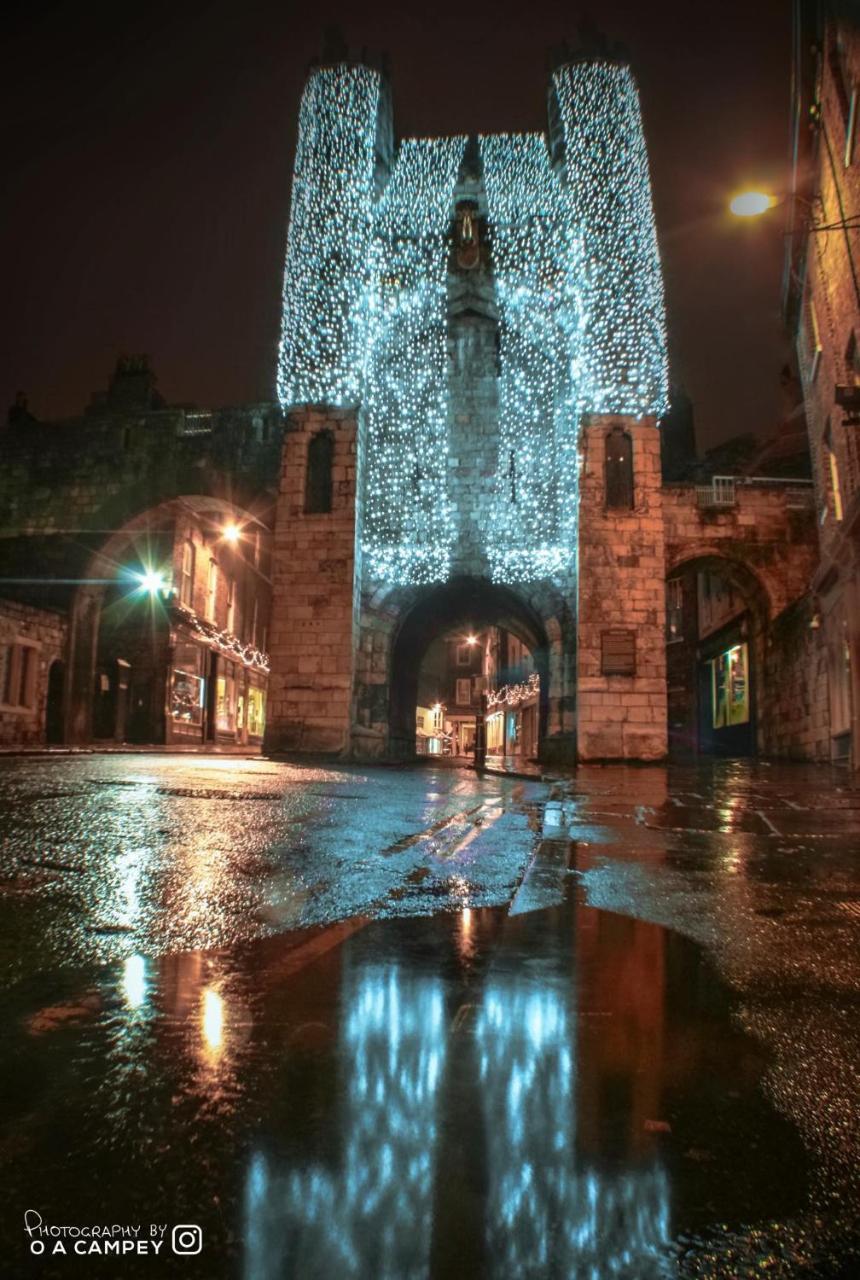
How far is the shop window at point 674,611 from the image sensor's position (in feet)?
103

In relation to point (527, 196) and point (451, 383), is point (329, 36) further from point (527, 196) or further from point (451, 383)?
point (451, 383)

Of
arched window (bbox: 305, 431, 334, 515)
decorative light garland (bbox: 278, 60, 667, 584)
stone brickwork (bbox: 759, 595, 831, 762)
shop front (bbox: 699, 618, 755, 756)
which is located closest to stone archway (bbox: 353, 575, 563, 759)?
decorative light garland (bbox: 278, 60, 667, 584)

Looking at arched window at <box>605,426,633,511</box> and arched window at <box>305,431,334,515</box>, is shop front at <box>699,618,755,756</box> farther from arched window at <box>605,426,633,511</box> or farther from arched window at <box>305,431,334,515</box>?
arched window at <box>305,431,334,515</box>

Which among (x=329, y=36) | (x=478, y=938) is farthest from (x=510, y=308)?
(x=478, y=938)

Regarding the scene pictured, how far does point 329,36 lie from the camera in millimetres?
18641

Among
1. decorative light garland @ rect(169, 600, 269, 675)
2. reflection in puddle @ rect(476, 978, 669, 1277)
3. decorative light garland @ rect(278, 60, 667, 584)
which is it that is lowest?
reflection in puddle @ rect(476, 978, 669, 1277)

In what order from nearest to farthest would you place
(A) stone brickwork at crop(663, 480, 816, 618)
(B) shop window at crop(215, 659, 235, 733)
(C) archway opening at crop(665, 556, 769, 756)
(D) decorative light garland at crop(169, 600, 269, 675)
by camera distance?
1. (A) stone brickwork at crop(663, 480, 816, 618)
2. (C) archway opening at crop(665, 556, 769, 756)
3. (D) decorative light garland at crop(169, 600, 269, 675)
4. (B) shop window at crop(215, 659, 235, 733)

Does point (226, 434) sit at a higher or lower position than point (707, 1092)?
higher

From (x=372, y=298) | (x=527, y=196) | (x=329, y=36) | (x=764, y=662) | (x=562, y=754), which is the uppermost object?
(x=329, y=36)

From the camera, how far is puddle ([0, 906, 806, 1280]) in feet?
2.77

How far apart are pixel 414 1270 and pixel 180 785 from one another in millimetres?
5841

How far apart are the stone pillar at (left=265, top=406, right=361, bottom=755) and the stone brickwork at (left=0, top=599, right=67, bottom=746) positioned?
6968 millimetres

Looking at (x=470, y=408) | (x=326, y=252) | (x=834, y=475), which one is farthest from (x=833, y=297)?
(x=326, y=252)

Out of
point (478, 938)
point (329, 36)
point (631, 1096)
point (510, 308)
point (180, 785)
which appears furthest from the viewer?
point (510, 308)
